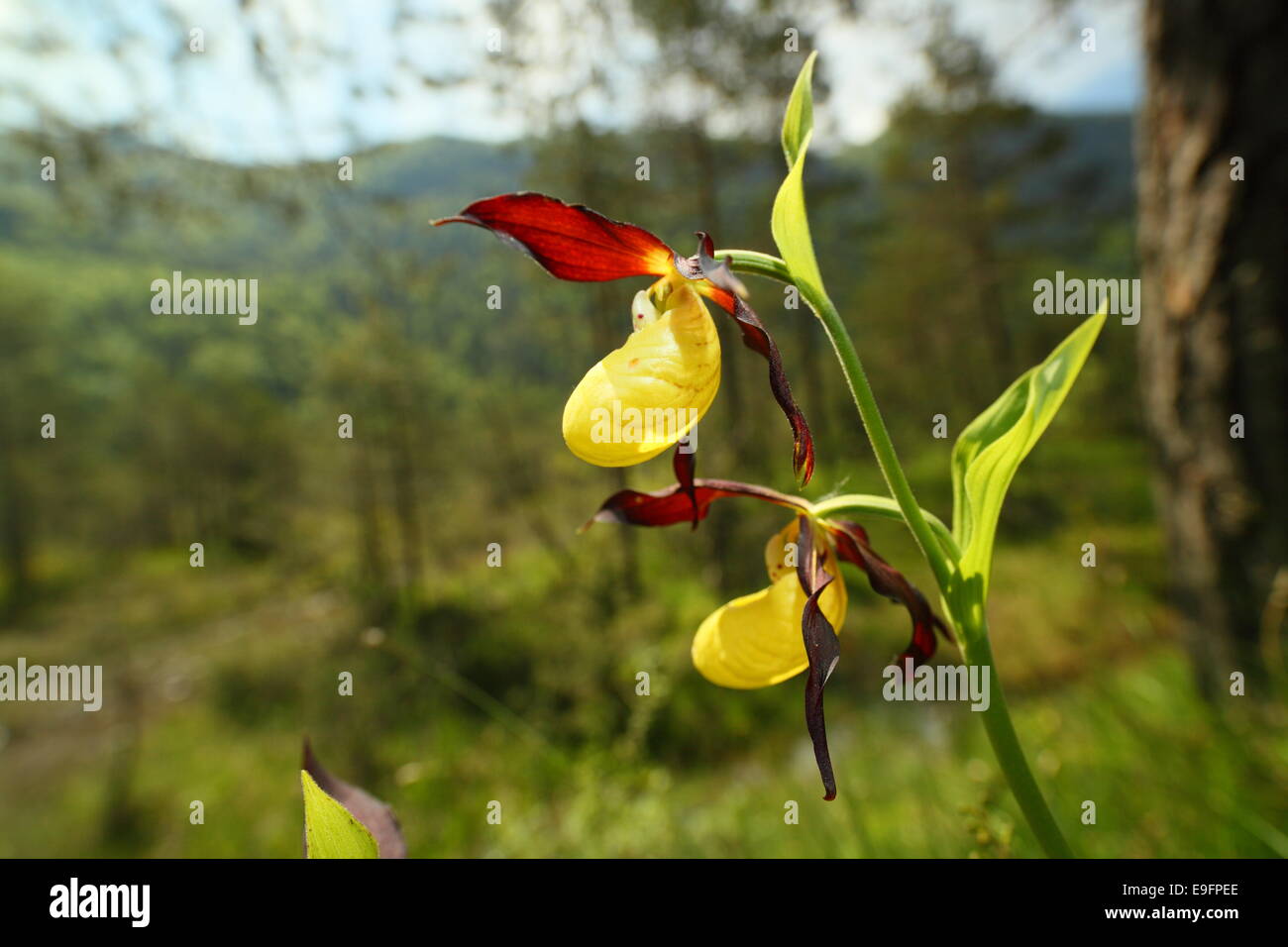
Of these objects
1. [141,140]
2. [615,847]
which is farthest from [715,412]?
[141,140]

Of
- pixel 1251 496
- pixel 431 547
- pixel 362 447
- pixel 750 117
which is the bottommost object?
pixel 431 547

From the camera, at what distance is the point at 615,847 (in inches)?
79.0

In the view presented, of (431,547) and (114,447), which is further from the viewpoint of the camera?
(114,447)

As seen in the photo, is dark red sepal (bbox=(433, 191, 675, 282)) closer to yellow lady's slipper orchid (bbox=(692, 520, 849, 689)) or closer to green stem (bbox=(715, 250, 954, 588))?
green stem (bbox=(715, 250, 954, 588))

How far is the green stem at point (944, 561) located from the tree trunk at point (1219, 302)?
159 centimetres


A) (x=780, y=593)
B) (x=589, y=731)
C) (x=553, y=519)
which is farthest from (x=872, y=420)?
(x=553, y=519)

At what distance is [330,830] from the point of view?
479 mm

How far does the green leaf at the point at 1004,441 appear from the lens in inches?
19.1

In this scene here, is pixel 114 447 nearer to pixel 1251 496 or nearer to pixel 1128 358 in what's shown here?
pixel 1251 496

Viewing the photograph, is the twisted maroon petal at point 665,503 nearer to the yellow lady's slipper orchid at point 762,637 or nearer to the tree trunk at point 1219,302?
the yellow lady's slipper orchid at point 762,637

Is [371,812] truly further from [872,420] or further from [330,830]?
[872,420]
